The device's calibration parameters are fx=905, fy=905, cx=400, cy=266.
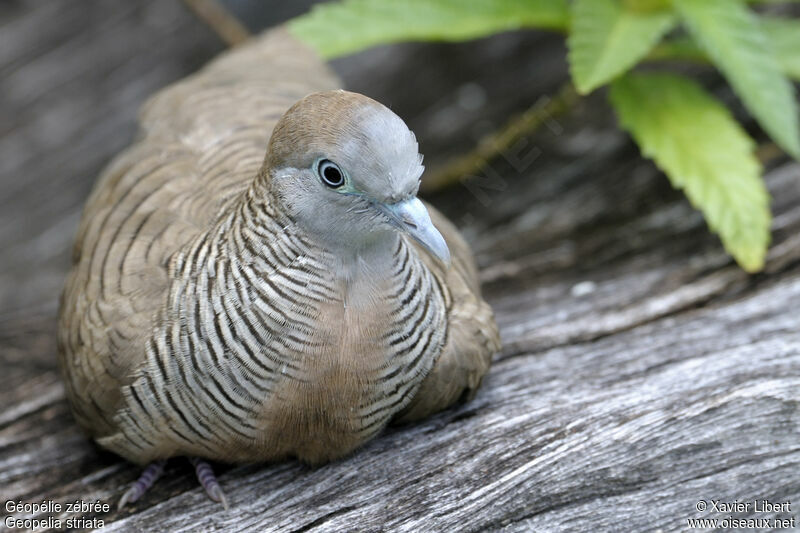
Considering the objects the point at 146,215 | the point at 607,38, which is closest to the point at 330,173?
the point at 146,215

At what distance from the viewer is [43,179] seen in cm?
609

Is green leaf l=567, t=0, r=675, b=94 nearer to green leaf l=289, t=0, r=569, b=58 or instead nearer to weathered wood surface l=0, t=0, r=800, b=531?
green leaf l=289, t=0, r=569, b=58

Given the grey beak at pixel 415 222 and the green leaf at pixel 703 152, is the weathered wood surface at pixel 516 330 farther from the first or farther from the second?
the grey beak at pixel 415 222

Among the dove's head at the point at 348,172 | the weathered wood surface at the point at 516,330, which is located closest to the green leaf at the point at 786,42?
the weathered wood surface at the point at 516,330

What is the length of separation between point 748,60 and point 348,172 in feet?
7.56

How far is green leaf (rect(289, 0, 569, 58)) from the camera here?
4.39 meters

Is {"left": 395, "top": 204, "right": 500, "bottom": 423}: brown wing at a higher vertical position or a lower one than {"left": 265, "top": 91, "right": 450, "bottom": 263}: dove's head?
lower

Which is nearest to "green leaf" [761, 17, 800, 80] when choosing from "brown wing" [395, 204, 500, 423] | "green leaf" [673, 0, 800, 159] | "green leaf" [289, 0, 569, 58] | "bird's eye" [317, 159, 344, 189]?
"green leaf" [673, 0, 800, 159]

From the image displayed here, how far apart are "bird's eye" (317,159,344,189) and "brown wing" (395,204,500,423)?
0.75 meters

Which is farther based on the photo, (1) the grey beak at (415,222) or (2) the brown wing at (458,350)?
(2) the brown wing at (458,350)

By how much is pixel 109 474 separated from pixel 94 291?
747mm

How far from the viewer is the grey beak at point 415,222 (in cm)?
257

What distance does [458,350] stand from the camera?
3105mm

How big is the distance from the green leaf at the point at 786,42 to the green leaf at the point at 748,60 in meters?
0.27
